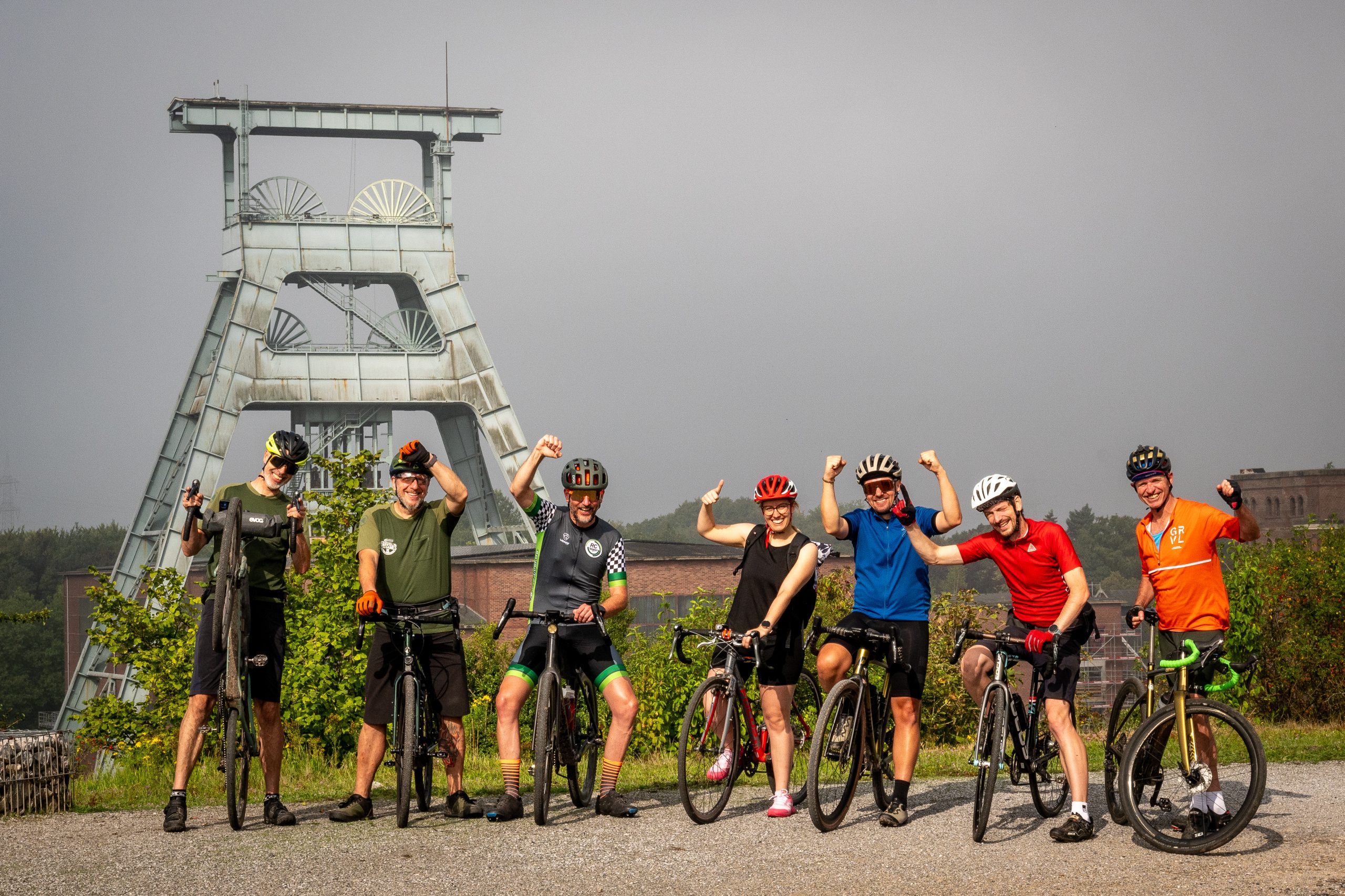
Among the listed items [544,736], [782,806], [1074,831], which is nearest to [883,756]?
[782,806]

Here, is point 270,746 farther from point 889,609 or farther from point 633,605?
point 633,605

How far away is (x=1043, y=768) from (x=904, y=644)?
1.06 m

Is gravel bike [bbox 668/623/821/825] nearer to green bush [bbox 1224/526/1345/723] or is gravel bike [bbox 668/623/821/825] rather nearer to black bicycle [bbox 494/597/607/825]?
black bicycle [bbox 494/597/607/825]

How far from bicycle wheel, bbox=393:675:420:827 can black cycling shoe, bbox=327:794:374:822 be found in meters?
0.31

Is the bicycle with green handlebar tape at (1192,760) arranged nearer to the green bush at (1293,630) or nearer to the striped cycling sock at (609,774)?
the striped cycling sock at (609,774)

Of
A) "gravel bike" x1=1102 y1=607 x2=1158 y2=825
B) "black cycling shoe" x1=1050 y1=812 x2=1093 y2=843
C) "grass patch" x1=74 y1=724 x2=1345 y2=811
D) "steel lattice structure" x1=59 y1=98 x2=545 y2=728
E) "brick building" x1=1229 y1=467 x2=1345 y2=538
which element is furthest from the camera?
"brick building" x1=1229 y1=467 x2=1345 y2=538

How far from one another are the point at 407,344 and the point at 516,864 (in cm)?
5691

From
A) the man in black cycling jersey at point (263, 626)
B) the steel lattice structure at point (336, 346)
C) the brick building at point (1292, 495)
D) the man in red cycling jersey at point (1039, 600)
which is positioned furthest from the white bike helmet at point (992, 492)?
the brick building at point (1292, 495)

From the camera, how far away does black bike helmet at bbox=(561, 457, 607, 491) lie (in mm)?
8117

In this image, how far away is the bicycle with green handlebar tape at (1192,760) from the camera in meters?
6.85

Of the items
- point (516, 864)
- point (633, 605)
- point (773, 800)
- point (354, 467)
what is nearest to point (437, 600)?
point (516, 864)

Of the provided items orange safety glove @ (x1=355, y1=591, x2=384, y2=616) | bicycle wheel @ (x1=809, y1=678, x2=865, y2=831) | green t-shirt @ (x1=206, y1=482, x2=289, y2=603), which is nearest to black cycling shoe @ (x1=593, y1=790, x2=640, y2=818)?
bicycle wheel @ (x1=809, y1=678, x2=865, y2=831)

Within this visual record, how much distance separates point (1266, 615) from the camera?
15.1 metres

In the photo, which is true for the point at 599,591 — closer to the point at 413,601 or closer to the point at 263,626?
the point at 413,601
